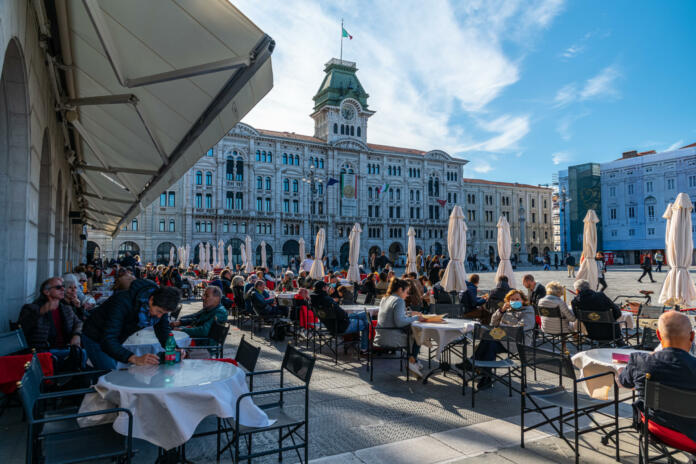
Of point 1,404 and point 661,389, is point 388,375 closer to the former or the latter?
point 661,389

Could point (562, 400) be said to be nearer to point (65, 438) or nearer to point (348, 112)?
point (65, 438)

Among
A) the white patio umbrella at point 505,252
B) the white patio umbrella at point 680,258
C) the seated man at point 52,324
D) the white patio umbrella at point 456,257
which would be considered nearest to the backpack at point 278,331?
the seated man at point 52,324

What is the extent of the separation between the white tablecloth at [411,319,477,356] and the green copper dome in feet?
179

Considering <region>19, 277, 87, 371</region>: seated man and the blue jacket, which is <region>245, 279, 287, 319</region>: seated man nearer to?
<region>19, 277, 87, 371</region>: seated man

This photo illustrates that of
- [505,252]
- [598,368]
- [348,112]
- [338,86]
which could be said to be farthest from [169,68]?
[338,86]

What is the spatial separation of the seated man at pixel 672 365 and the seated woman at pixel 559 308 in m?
3.81

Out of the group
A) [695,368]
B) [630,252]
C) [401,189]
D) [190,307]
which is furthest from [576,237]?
[695,368]

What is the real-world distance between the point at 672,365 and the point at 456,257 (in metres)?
8.54

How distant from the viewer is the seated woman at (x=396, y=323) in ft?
19.9

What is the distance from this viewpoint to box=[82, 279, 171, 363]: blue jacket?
11.9ft

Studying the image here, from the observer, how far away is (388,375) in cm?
641

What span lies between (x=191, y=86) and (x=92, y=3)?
3.34ft

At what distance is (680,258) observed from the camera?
8.79 metres

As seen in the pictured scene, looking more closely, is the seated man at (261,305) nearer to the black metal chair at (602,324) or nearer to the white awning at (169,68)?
the white awning at (169,68)
